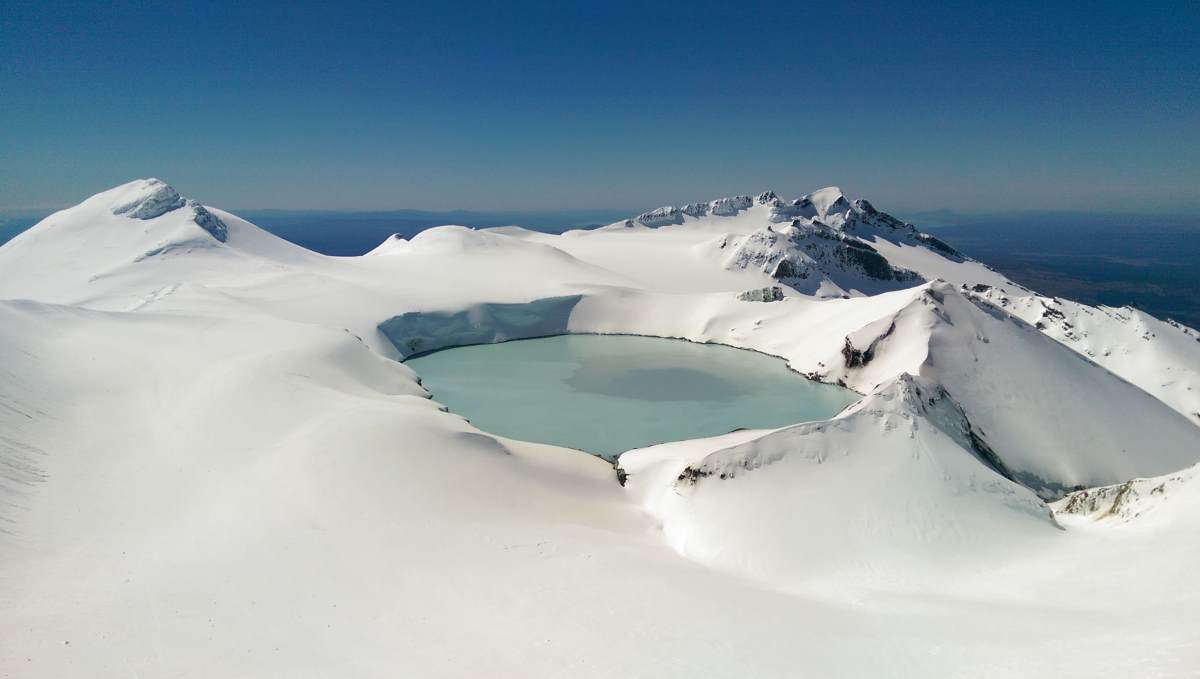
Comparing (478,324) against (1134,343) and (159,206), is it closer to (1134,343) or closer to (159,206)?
(159,206)

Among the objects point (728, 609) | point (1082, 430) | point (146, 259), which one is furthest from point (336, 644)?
point (146, 259)

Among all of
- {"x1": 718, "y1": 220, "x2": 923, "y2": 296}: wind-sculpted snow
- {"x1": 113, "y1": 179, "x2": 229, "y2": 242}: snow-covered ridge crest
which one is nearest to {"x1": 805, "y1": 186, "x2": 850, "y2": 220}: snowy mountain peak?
{"x1": 718, "y1": 220, "x2": 923, "y2": 296}: wind-sculpted snow

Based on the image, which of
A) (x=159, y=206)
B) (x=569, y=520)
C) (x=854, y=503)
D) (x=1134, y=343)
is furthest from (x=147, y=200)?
(x=1134, y=343)

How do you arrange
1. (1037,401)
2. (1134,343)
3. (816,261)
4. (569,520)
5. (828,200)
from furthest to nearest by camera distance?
(828,200)
(816,261)
(1134,343)
(1037,401)
(569,520)

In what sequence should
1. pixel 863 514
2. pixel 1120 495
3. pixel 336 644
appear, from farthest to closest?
pixel 863 514
pixel 1120 495
pixel 336 644

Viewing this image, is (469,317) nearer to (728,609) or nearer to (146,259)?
(146,259)

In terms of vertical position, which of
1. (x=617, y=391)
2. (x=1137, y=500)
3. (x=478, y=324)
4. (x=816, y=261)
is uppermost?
(x=816, y=261)
